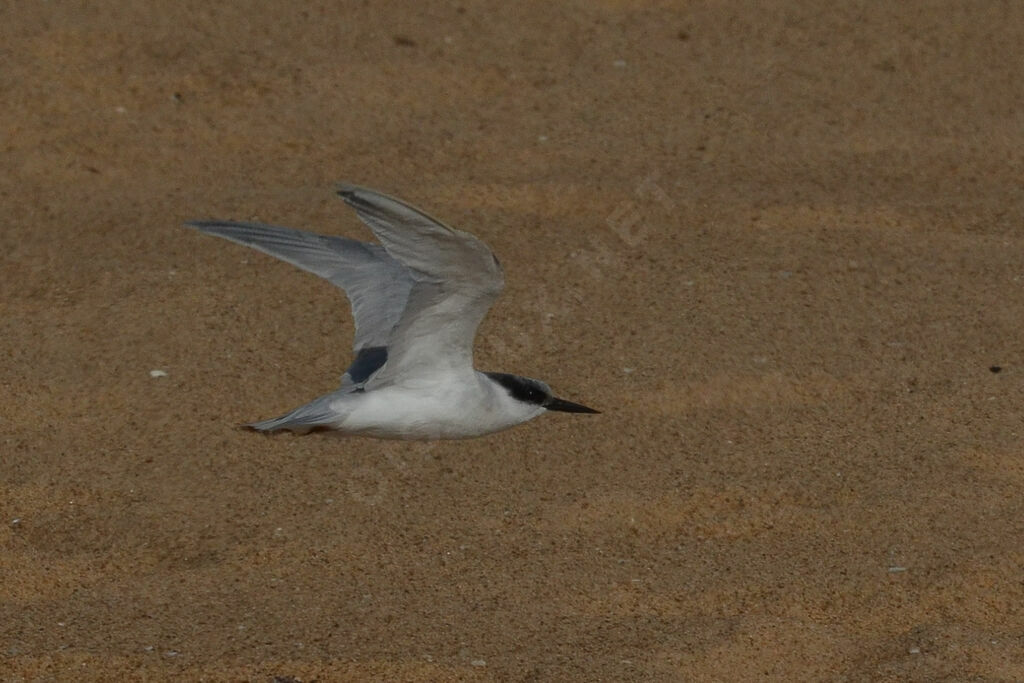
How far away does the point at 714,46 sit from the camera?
7.54 metres

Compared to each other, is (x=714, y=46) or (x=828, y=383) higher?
(x=714, y=46)

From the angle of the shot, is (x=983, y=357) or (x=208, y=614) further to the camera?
(x=983, y=357)

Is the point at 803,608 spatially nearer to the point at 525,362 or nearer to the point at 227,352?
the point at 525,362

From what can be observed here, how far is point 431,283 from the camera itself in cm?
375

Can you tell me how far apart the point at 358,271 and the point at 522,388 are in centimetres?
60

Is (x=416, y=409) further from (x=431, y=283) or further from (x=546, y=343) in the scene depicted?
(x=546, y=343)

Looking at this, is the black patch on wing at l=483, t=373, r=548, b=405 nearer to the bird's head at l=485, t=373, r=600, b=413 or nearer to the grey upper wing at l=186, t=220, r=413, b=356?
→ the bird's head at l=485, t=373, r=600, b=413

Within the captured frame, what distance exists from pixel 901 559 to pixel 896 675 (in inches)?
21.6

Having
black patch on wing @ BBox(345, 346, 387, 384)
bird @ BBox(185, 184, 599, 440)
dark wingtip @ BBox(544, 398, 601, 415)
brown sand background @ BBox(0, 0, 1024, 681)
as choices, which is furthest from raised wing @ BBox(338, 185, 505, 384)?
brown sand background @ BBox(0, 0, 1024, 681)

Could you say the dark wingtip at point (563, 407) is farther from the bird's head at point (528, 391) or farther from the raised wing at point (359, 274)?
the raised wing at point (359, 274)

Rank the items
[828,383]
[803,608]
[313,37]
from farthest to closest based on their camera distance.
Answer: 1. [313,37]
2. [828,383]
3. [803,608]

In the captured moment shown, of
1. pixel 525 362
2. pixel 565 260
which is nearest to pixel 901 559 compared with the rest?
pixel 525 362

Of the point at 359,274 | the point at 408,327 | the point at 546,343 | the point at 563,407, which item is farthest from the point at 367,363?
the point at 546,343

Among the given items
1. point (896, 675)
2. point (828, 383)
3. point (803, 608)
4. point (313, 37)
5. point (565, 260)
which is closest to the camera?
point (896, 675)
